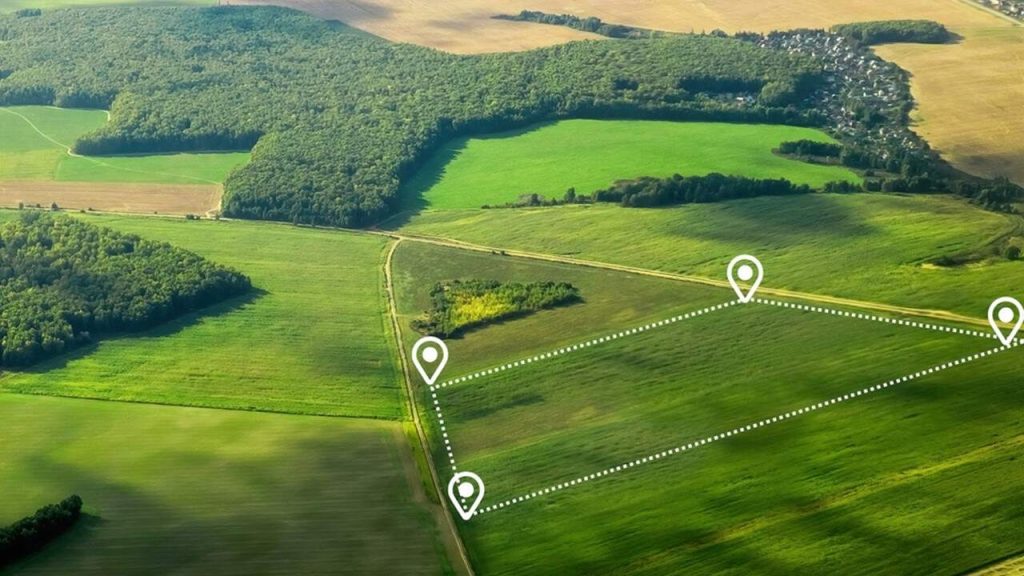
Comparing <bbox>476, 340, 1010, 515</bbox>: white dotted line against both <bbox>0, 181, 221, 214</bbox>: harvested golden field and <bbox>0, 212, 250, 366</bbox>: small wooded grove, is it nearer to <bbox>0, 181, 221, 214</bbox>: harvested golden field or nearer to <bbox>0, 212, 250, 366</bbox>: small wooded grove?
<bbox>0, 212, 250, 366</bbox>: small wooded grove

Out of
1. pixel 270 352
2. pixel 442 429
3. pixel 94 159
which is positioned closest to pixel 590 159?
pixel 270 352

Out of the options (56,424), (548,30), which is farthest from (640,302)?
(548,30)

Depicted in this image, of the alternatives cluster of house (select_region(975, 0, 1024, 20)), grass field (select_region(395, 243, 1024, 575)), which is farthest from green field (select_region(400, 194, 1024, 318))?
cluster of house (select_region(975, 0, 1024, 20))

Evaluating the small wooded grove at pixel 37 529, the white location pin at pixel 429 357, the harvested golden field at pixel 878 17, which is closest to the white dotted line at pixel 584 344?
the white location pin at pixel 429 357

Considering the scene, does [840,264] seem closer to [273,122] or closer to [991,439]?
[991,439]

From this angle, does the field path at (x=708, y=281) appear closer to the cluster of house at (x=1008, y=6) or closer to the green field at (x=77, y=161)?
the green field at (x=77, y=161)

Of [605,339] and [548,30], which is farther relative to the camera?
[548,30]
